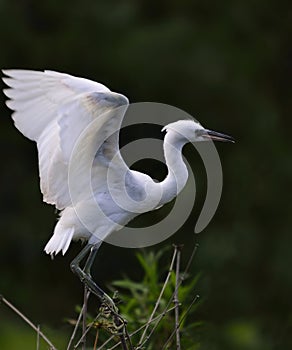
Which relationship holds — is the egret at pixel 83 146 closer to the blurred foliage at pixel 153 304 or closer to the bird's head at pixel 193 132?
the bird's head at pixel 193 132

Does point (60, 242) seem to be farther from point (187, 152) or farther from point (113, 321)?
point (187, 152)

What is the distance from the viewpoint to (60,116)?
1756 mm

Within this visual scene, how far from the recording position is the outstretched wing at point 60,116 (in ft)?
5.76

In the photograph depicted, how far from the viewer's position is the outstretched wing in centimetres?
175

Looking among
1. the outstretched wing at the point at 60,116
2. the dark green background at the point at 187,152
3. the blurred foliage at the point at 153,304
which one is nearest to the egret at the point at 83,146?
the outstretched wing at the point at 60,116

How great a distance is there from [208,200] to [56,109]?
0.63m

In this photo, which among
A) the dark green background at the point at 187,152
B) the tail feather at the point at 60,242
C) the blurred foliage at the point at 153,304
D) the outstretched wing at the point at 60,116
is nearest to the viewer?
the outstretched wing at the point at 60,116

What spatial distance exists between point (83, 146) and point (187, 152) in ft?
9.08

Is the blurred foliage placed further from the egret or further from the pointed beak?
the pointed beak

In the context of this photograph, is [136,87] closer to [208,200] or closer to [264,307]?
[264,307]

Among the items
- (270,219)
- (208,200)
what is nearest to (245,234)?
(270,219)

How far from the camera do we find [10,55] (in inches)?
183

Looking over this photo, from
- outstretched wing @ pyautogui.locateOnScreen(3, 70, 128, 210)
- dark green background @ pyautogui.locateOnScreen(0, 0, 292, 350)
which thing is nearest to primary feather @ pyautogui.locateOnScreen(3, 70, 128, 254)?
outstretched wing @ pyautogui.locateOnScreen(3, 70, 128, 210)

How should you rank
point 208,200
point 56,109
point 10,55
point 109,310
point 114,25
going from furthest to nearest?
1. point 114,25
2. point 10,55
3. point 208,200
4. point 56,109
5. point 109,310
